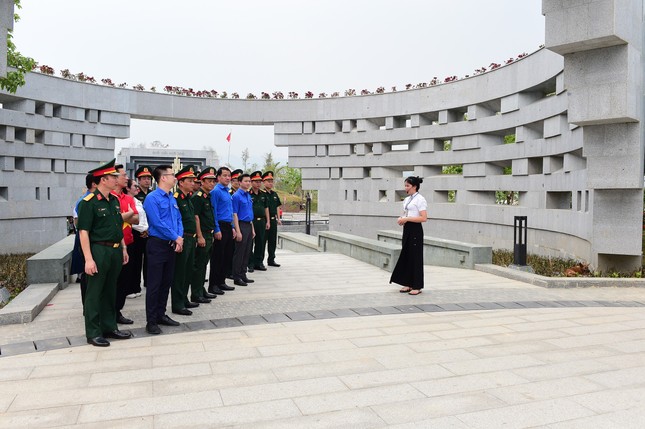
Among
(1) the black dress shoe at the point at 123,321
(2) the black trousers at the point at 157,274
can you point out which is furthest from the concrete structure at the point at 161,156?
(2) the black trousers at the point at 157,274

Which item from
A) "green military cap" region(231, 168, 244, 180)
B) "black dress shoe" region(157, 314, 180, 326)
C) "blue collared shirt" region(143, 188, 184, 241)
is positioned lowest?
"black dress shoe" region(157, 314, 180, 326)

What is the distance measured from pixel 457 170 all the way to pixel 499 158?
10434 mm

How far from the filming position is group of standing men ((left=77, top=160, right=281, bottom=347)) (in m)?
4.89

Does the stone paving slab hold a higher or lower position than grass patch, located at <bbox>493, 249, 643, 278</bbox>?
lower

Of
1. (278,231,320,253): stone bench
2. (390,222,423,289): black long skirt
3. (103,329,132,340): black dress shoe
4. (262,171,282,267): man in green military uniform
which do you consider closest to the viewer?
(103,329,132,340): black dress shoe

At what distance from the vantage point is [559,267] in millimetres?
10523

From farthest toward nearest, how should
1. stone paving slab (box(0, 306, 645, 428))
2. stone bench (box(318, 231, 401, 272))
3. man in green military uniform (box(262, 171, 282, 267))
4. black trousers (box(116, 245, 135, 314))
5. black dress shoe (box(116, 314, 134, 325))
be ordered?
man in green military uniform (box(262, 171, 282, 267)) → stone bench (box(318, 231, 401, 272)) → black trousers (box(116, 245, 135, 314)) → black dress shoe (box(116, 314, 134, 325)) → stone paving slab (box(0, 306, 645, 428))

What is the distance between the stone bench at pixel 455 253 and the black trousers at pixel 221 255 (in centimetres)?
476

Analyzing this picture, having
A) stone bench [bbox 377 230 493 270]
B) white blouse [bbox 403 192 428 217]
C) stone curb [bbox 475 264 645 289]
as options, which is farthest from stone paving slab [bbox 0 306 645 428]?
stone bench [bbox 377 230 493 270]

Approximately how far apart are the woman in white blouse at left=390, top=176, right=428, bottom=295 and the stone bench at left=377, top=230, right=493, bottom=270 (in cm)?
289

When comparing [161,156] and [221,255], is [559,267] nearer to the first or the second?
[221,255]

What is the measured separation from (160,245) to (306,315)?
185 centimetres

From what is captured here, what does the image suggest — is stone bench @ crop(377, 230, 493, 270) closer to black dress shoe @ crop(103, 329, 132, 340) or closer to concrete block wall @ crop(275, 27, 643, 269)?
concrete block wall @ crop(275, 27, 643, 269)

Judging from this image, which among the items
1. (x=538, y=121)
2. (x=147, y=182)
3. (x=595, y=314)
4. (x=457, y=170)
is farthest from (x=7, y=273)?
(x=457, y=170)
